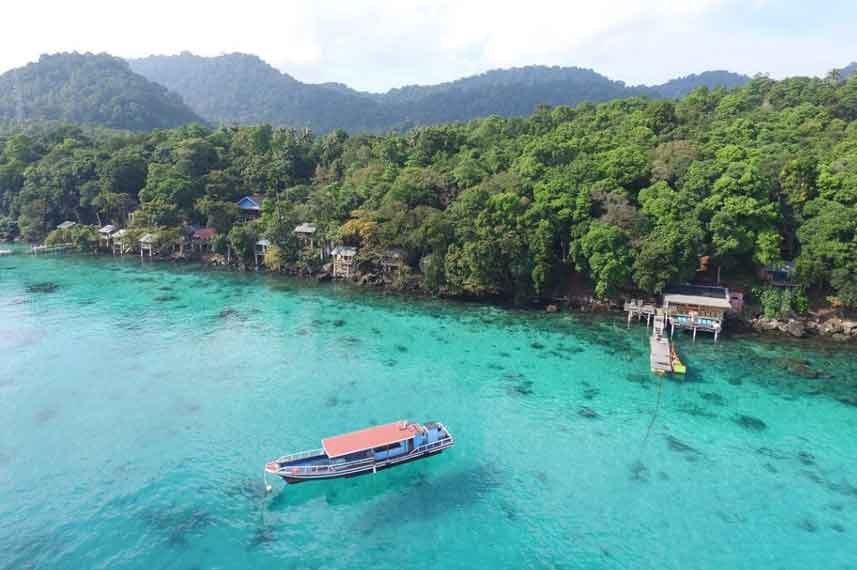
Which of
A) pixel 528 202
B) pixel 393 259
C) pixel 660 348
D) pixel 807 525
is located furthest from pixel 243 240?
pixel 807 525

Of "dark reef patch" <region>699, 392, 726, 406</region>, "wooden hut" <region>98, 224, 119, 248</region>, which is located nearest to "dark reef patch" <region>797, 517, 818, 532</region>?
"dark reef patch" <region>699, 392, 726, 406</region>

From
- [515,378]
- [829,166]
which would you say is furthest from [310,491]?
[829,166]

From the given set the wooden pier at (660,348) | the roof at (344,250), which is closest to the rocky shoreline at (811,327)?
the wooden pier at (660,348)

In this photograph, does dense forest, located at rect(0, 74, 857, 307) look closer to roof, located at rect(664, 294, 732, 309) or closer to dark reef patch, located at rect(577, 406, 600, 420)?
roof, located at rect(664, 294, 732, 309)

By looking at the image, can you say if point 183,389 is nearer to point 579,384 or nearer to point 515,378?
point 515,378

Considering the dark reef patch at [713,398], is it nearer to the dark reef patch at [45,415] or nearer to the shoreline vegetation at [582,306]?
the shoreline vegetation at [582,306]
